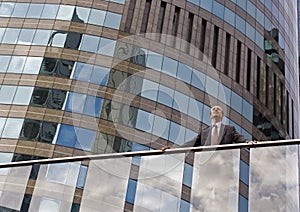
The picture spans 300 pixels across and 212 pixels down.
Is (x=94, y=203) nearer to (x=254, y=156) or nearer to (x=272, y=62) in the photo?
(x=254, y=156)

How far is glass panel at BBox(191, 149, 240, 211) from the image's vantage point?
7.04m

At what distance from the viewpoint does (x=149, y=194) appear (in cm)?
901

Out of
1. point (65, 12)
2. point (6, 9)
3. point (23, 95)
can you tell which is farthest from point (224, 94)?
point (6, 9)

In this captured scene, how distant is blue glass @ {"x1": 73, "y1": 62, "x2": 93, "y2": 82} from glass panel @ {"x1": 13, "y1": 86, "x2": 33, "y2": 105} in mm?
2261

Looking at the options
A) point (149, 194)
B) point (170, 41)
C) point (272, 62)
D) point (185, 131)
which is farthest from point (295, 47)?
point (149, 194)

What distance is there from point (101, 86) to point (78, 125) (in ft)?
8.02

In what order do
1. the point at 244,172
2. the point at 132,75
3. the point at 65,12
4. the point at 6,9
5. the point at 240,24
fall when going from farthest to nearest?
the point at 240,24 < the point at 6,9 < the point at 65,12 < the point at 132,75 < the point at 244,172

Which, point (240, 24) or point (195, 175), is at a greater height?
point (240, 24)

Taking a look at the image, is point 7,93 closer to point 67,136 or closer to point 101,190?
point 67,136

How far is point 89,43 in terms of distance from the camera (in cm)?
2969

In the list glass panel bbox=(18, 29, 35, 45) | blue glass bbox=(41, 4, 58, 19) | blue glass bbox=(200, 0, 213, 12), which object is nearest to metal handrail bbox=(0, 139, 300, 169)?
glass panel bbox=(18, 29, 35, 45)

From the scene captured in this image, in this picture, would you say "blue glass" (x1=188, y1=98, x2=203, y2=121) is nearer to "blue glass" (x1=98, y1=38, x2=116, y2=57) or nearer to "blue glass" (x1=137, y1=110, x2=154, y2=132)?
"blue glass" (x1=137, y1=110, x2=154, y2=132)

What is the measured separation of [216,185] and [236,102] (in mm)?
24278

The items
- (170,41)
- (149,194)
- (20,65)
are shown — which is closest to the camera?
(149,194)
